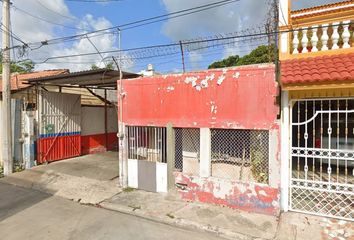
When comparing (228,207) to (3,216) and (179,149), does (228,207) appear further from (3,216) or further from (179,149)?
(3,216)

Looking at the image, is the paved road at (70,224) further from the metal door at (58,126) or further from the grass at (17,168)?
the metal door at (58,126)

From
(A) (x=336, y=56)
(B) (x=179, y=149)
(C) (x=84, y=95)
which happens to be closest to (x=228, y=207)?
(B) (x=179, y=149)

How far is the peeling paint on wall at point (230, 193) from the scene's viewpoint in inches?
240

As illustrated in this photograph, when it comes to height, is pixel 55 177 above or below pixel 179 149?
below

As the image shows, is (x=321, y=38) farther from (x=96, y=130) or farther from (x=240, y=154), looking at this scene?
(x=96, y=130)

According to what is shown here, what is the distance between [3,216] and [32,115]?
18.4 feet

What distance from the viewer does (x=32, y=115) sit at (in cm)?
1127

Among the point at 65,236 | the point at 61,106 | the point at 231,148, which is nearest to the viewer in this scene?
the point at 65,236

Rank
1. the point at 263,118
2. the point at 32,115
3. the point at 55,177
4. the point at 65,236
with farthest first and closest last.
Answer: the point at 32,115, the point at 55,177, the point at 263,118, the point at 65,236

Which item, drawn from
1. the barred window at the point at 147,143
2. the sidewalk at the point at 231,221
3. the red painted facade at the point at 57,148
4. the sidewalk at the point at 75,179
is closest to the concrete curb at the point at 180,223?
the sidewalk at the point at 231,221

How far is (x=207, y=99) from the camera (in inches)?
270

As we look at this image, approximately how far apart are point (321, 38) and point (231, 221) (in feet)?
13.6

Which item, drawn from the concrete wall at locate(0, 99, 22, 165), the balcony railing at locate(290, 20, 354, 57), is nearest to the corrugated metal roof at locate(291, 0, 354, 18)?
the balcony railing at locate(290, 20, 354, 57)

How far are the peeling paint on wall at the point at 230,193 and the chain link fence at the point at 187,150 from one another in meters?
0.33
